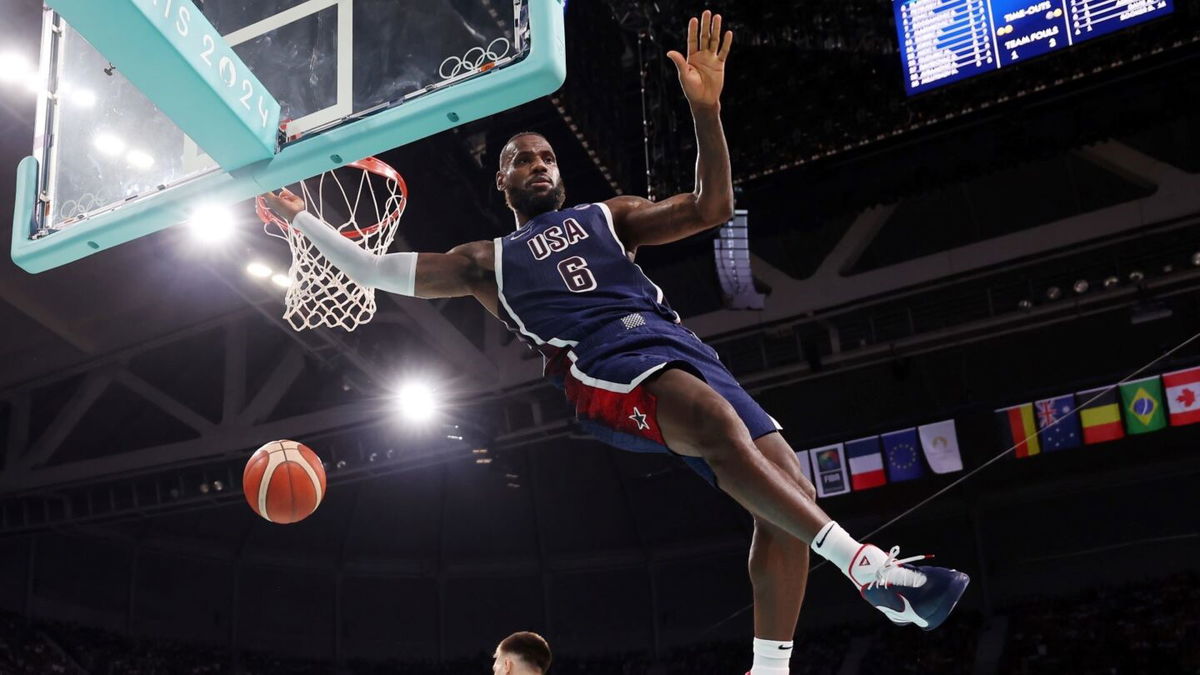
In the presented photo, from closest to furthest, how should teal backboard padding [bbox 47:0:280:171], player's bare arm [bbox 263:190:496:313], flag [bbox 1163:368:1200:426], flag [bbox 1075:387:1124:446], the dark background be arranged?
player's bare arm [bbox 263:190:496:313], teal backboard padding [bbox 47:0:280:171], the dark background, flag [bbox 1163:368:1200:426], flag [bbox 1075:387:1124:446]

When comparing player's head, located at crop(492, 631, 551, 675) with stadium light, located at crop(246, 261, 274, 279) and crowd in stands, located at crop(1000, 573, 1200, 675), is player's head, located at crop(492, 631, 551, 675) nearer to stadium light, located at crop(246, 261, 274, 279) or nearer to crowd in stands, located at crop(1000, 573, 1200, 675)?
stadium light, located at crop(246, 261, 274, 279)

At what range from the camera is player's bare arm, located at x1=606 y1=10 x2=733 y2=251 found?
10.8 ft

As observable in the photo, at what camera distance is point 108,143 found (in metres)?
4.78

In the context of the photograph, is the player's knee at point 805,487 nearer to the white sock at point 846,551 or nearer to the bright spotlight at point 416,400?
the white sock at point 846,551

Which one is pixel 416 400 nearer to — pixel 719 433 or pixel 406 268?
pixel 406 268

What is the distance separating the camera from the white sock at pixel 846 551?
2.71 m

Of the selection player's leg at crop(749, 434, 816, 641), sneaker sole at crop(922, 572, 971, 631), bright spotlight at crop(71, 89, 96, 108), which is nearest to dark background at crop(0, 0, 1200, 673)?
bright spotlight at crop(71, 89, 96, 108)

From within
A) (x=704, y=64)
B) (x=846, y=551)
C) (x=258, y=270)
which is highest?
(x=258, y=270)

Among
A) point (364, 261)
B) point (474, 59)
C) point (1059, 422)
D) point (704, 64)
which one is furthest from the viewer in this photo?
point (1059, 422)

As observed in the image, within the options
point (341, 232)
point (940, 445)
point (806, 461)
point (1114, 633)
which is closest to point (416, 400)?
point (806, 461)

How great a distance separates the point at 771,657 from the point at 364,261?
192 cm

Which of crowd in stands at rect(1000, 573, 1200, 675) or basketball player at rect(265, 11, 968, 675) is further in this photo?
crowd in stands at rect(1000, 573, 1200, 675)

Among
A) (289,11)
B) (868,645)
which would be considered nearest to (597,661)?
(868,645)

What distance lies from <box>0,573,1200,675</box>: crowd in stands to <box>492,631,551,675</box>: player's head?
12.5 metres
